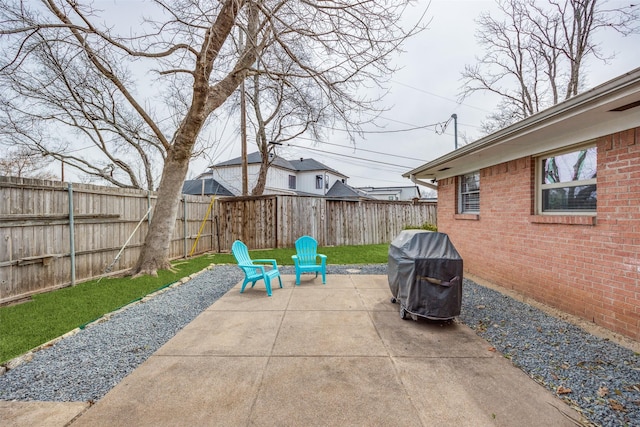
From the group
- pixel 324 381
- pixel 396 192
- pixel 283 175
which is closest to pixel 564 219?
pixel 324 381

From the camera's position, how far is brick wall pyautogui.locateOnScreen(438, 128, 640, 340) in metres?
3.12

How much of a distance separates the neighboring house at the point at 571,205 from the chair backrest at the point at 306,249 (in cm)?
334

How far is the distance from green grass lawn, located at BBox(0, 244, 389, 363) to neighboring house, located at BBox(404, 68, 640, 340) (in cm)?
630

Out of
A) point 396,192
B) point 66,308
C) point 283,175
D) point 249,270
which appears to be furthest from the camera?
point 396,192

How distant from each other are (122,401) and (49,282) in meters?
4.33

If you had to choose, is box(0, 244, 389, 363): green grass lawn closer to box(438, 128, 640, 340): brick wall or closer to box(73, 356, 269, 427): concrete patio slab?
box(73, 356, 269, 427): concrete patio slab

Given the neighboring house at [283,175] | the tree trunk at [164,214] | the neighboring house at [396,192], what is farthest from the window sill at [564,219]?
the neighboring house at [396,192]

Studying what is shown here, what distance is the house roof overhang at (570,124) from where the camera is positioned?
8.74 feet

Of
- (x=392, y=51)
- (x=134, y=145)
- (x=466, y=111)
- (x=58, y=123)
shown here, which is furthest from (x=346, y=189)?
(x=392, y=51)

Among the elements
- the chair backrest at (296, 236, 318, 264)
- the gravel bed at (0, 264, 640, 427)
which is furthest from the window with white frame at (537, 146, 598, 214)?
the chair backrest at (296, 236, 318, 264)

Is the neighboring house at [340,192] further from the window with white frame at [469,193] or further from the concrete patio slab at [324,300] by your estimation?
the concrete patio slab at [324,300]

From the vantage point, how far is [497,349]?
3.04 metres

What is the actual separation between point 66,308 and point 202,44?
4872 mm

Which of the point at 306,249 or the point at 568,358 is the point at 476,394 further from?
the point at 306,249
